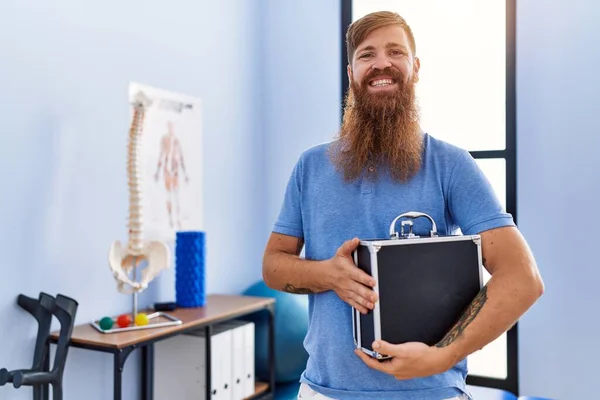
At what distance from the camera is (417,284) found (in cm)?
101

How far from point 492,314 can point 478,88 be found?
230cm

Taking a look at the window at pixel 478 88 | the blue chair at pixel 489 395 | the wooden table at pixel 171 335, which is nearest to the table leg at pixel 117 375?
the wooden table at pixel 171 335

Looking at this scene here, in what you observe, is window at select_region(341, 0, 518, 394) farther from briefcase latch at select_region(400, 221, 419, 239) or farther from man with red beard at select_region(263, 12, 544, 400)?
briefcase latch at select_region(400, 221, 419, 239)

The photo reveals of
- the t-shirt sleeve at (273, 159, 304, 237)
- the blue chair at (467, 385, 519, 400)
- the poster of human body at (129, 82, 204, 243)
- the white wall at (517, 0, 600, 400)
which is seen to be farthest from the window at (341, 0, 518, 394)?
the t-shirt sleeve at (273, 159, 304, 237)

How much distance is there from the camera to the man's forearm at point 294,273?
1110mm

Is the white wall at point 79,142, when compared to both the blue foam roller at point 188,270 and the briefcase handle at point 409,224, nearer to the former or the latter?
the blue foam roller at point 188,270

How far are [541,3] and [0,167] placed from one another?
2.57m

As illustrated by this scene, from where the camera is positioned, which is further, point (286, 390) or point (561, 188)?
point (286, 390)

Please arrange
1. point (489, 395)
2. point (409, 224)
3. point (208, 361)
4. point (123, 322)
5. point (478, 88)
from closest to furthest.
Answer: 1. point (409, 224)
2. point (123, 322)
3. point (208, 361)
4. point (489, 395)
5. point (478, 88)

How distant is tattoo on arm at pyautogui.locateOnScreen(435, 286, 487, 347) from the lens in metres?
0.97

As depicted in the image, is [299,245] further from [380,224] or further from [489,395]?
[489,395]

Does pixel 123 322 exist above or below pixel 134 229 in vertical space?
below

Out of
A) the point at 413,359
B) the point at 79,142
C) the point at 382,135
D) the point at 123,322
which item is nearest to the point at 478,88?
the point at 382,135

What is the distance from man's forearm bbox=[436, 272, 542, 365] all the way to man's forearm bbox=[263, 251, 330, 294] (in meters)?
0.27
